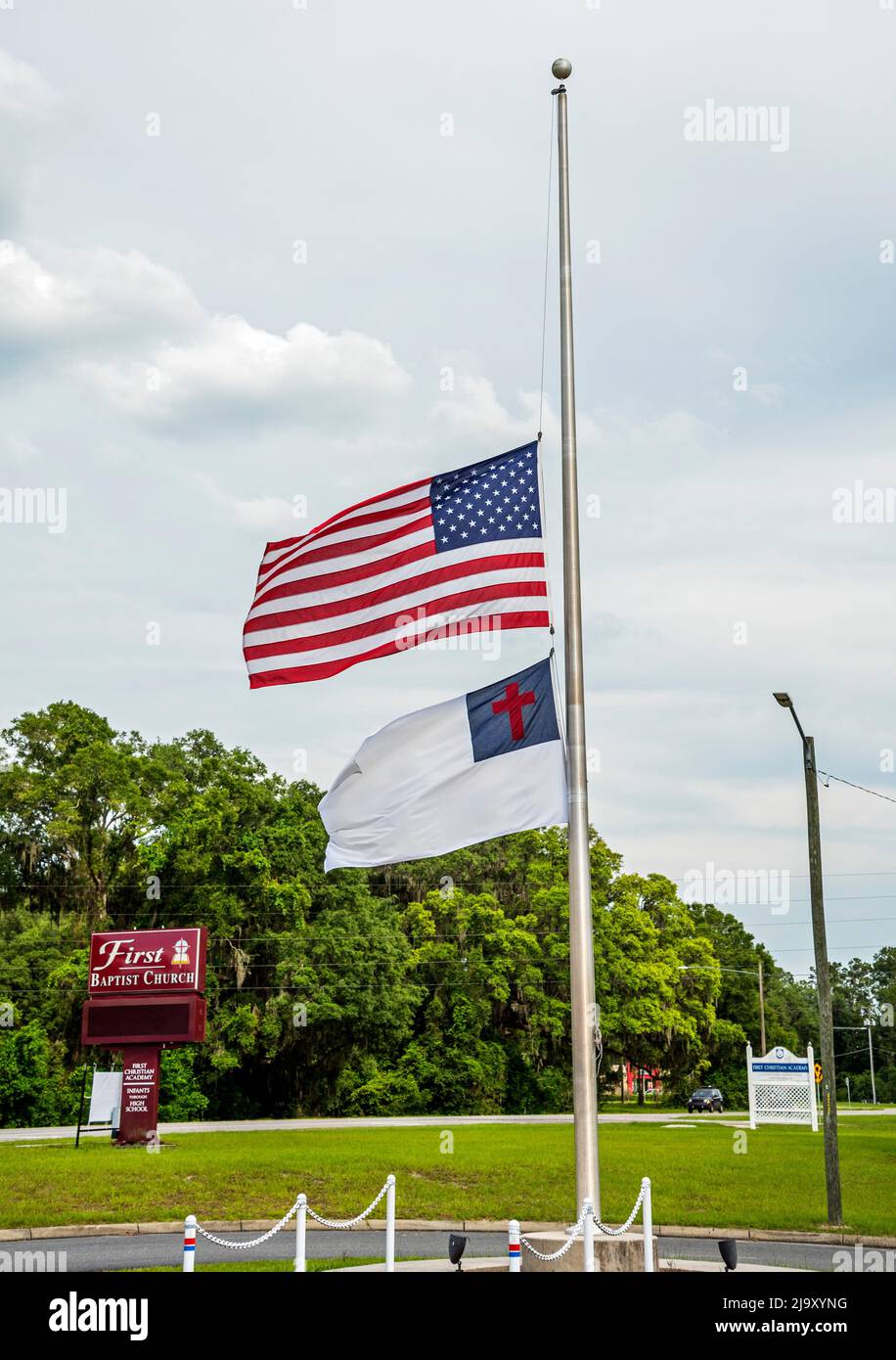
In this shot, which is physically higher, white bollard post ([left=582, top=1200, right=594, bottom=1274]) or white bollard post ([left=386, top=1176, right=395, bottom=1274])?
white bollard post ([left=582, top=1200, right=594, bottom=1274])

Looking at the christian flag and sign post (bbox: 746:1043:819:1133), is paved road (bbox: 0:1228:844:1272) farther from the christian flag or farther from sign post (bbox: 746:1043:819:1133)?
sign post (bbox: 746:1043:819:1133)

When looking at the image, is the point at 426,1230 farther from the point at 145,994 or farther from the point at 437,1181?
the point at 145,994

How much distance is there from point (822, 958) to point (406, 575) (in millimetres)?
11206

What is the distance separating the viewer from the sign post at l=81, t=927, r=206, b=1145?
33.5 meters

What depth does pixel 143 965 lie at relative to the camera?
112 feet

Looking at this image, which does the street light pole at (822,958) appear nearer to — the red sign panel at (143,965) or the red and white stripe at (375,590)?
the red and white stripe at (375,590)

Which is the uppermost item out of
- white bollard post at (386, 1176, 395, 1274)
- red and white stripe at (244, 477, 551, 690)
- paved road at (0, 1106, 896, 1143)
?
red and white stripe at (244, 477, 551, 690)

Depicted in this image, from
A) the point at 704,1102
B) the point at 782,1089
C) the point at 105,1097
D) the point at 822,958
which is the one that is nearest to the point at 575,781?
the point at 822,958

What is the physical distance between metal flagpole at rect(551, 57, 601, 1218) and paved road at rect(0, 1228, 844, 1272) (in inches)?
209

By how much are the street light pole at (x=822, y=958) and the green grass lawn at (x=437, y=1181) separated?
0.81 m

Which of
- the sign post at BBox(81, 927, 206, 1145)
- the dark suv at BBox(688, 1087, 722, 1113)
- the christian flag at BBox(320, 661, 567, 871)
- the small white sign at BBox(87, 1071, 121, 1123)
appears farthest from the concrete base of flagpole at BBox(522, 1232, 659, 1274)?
the dark suv at BBox(688, 1087, 722, 1113)

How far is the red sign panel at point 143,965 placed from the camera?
1342 inches

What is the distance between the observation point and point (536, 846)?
68.8 m
